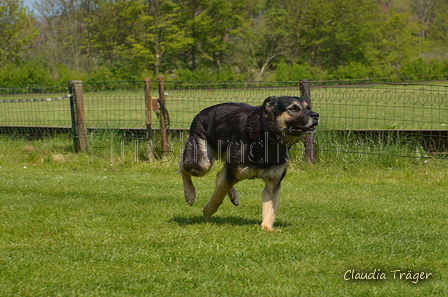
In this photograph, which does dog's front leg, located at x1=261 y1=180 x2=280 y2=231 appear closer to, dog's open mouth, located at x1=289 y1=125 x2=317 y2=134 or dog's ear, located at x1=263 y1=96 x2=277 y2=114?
dog's open mouth, located at x1=289 y1=125 x2=317 y2=134

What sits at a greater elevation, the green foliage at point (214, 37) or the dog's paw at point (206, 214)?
the green foliage at point (214, 37)

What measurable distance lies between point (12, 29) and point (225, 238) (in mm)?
47623

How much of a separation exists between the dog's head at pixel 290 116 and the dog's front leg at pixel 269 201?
0.61m

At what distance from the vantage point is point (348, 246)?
5.20m

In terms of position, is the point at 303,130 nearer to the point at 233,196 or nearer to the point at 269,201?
the point at 269,201

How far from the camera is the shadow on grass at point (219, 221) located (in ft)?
20.7

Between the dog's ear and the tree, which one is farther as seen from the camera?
the tree

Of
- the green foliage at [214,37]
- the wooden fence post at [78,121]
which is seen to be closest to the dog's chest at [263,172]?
the wooden fence post at [78,121]

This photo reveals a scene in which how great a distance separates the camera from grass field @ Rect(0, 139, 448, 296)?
4191 millimetres

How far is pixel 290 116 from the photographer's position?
17.9 feet

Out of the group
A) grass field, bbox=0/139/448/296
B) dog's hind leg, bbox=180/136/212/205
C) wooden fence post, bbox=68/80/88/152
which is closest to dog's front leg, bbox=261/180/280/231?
grass field, bbox=0/139/448/296

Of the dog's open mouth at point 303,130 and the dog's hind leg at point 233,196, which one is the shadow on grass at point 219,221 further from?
the dog's open mouth at point 303,130

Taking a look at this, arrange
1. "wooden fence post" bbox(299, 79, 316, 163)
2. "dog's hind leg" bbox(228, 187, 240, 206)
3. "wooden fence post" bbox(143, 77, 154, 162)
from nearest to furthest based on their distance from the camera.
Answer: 1. "dog's hind leg" bbox(228, 187, 240, 206)
2. "wooden fence post" bbox(299, 79, 316, 163)
3. "wooden fence post" bbox(143, 77, 154, 162)

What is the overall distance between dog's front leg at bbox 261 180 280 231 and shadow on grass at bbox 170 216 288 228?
41 cm
